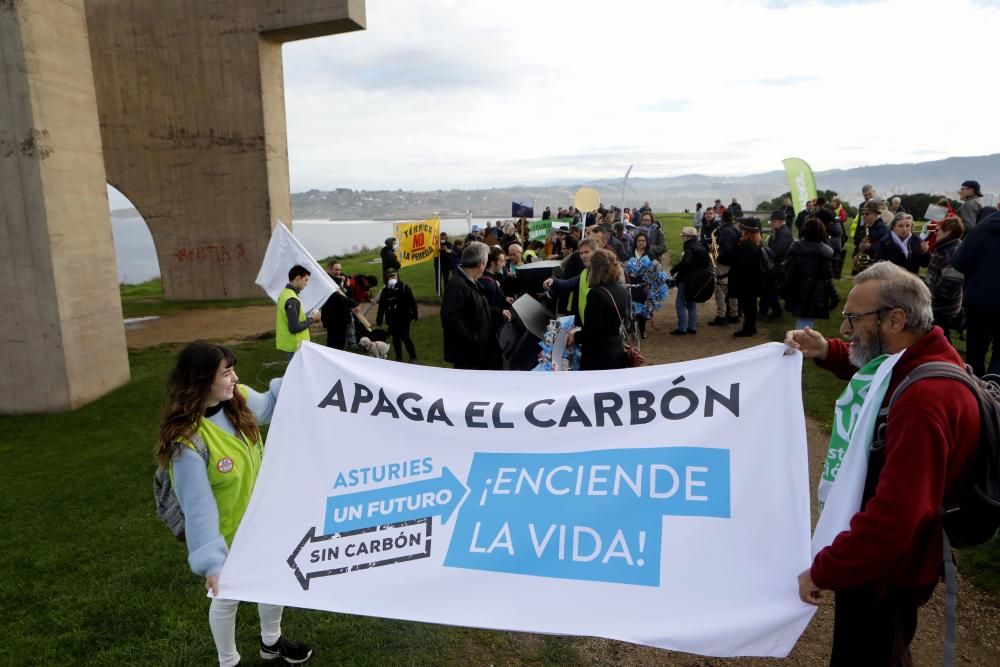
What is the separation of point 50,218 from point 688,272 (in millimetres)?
9798

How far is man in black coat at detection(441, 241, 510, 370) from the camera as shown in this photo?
608cm

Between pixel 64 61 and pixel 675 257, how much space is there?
18.6 m

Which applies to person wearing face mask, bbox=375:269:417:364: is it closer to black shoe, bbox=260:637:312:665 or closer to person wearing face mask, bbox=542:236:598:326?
person wearing face mask, bbox=542:236:598:326

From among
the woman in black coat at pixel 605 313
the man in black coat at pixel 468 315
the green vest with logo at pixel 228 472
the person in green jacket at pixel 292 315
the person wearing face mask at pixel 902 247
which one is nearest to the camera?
the green vest with logo at pixel 228 472

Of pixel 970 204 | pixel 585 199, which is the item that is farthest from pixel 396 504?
pixel 585 199

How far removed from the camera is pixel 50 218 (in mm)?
9023

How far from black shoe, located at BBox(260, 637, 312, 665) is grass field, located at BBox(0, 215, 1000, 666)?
0.11 m

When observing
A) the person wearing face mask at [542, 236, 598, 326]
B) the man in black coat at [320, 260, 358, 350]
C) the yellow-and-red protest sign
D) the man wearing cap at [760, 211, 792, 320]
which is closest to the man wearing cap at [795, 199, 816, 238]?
the man wearing cap at [760, 211, 792, 320]

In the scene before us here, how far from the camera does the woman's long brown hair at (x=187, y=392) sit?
9.82 ft

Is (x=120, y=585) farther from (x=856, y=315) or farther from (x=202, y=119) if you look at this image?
(x=202, y=119)

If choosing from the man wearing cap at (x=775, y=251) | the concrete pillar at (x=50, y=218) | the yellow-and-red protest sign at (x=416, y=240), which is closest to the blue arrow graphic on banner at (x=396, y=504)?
the concrete pillar at (x=50, y=218)

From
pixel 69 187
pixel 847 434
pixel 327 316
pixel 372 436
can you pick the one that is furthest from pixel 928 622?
pixel 69 187

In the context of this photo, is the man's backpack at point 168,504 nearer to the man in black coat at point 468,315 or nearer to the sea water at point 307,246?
the man in black coat at point 468,315

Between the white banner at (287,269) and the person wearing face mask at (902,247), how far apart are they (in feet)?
26.5
